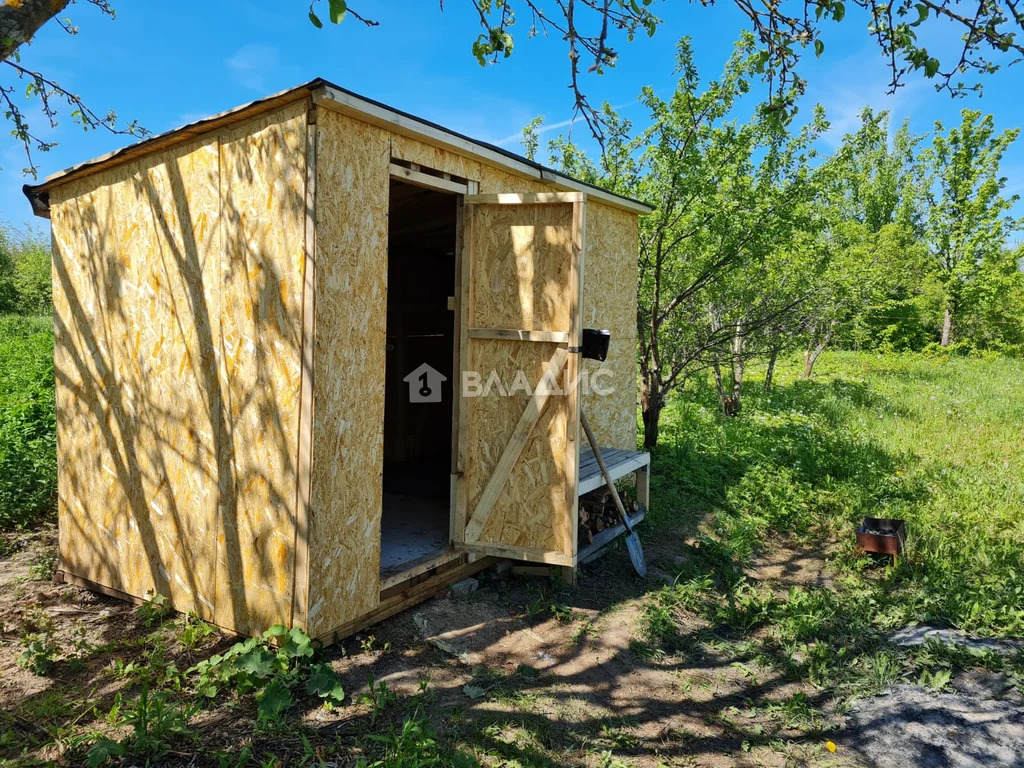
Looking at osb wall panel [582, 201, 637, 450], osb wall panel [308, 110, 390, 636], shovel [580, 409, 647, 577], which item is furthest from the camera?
osb wall panel [582, 201, 637, 450]

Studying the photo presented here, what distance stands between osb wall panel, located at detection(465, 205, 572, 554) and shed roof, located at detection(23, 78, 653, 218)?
0.47 meters

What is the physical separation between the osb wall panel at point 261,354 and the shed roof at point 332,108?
10cm

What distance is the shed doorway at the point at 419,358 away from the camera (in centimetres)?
→ 662

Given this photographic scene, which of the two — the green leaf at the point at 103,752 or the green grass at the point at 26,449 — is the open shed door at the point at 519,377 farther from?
the green grass at the point at 26,449

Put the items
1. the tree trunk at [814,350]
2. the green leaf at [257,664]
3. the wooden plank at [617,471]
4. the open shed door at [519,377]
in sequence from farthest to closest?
1. the tree trunk at [814,350]
2. the wooden plank at [617,471]
3. the open shed door at [519,377]
4. the green leaf at [257,664]

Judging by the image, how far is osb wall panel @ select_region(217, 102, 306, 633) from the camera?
371 cm

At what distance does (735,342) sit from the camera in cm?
1079

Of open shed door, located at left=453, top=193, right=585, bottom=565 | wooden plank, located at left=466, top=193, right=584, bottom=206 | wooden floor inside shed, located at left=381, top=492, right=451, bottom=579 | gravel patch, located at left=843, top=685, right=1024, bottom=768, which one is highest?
wooden plank, located at left=466, top=193, right=584, bottom=206

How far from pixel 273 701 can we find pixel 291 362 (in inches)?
68.7

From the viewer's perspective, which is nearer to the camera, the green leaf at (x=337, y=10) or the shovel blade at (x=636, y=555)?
the green leaf at (x=337, y=10)

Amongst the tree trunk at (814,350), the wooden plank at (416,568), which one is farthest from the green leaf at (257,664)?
the tree trunk at (814,350)

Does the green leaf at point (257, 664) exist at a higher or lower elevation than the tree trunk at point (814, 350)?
lower

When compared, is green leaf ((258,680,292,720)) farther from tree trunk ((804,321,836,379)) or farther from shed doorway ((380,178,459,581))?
tree trunk ((804,321,836,379))

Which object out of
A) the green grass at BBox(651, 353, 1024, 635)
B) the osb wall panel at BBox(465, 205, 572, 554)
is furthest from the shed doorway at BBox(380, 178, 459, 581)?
the green grass at BBox(651, 353, 1024, 635)
